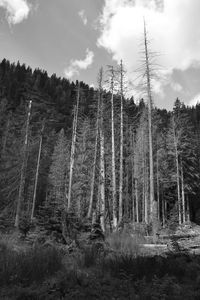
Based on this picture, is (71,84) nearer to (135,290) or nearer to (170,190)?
(170,190)

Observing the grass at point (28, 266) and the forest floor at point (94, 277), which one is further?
the grass at point (28, 266)

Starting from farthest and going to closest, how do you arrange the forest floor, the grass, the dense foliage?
the dense foliage, the grass, the forest floor

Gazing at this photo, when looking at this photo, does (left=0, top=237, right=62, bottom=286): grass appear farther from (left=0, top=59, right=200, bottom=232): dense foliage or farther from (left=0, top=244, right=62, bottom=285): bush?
(left=0, top=59, right=200, bottom=232): dense foliage

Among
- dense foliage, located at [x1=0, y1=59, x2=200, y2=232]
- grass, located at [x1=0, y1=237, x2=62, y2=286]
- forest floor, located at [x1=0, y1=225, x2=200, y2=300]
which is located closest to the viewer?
forest floor, located at [x1=0, y1=225, x2=200, y2=300]

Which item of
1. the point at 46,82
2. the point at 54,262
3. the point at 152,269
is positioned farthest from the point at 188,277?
the point at 46,82

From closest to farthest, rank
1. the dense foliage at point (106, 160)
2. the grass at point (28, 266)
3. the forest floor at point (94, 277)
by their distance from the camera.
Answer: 1. the forest floor at point (94, 277)
2. the grass at point (28, 266)
3. the dense foliage at point (106, 160)

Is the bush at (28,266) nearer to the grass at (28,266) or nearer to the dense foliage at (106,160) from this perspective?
the grass at (28,266)

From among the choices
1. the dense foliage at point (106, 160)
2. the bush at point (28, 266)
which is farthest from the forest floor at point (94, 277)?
the dense foliage at point (106, 160)

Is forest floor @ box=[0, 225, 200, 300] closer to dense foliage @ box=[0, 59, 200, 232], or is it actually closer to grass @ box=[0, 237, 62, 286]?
grass @ box=[0, 237, 62, 286]

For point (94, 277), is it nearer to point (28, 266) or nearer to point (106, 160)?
point (28, 266)

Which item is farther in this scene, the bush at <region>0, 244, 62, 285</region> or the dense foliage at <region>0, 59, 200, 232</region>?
the dense foliage at <region>0, 59, 200, 232</region>

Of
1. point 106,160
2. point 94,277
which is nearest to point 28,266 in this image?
point 94,277

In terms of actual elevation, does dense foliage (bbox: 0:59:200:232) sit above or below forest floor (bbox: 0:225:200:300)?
A: above

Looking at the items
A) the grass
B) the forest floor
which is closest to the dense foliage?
the forest floor
